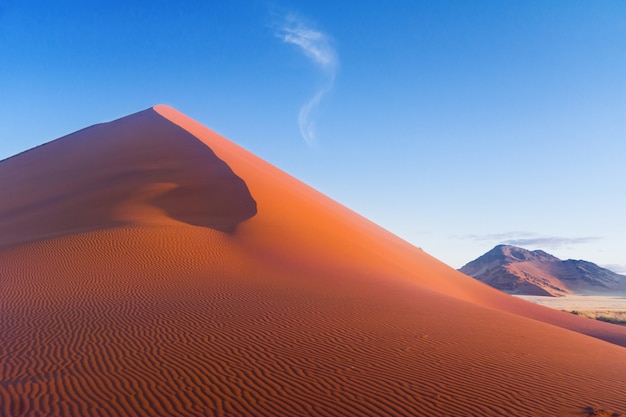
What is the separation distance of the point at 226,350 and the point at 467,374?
13.6 ft

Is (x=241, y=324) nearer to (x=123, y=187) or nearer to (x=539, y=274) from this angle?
(x=123, y=187)

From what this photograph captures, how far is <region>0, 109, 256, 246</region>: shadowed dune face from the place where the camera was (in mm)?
20688

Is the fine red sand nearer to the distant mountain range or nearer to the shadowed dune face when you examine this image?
the shadowed dune face

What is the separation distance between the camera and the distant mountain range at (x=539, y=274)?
67.5 m

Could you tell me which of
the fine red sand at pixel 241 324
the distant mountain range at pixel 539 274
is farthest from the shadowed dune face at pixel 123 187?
the distant mountain range at pixel 539 274

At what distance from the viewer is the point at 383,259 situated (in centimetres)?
2219

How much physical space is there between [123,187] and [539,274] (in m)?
74.3

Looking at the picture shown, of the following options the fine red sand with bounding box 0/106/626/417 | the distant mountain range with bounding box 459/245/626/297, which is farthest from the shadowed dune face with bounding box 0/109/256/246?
the distant mountain range with bounding box 459/245/626/297

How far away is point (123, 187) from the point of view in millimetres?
24469

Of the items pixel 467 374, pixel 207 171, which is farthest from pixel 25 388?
pixel 207 171

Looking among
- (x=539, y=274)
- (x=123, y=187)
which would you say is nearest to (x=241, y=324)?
(x=123, y=187)

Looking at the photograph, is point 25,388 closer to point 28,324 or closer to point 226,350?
point 226,350

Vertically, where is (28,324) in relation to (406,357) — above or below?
below

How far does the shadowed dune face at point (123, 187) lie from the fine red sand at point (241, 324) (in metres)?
0.15
